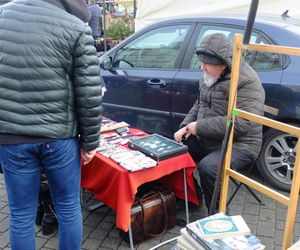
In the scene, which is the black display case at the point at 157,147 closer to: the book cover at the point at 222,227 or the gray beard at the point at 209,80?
the gray beard at the point at 209,80

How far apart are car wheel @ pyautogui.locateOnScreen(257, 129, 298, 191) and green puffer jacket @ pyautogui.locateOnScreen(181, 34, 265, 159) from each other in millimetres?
628

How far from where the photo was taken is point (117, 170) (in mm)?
2416

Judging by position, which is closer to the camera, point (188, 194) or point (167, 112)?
point (188, 194)

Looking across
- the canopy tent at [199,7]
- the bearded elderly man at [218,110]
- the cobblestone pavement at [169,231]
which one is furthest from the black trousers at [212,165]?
the canopy tent at [199,7]

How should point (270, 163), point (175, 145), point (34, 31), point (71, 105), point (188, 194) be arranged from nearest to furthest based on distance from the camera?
point (34, 31) < point (71, 105) < point (175, 145) < point (188, 194) < point (270, 163)

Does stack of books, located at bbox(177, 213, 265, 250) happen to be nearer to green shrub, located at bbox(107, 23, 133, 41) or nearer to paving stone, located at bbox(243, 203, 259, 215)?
paving stone, located at bbox(243, 203, 259, 215)

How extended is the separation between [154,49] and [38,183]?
2328mm

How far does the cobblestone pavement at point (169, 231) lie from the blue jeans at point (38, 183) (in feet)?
1.85

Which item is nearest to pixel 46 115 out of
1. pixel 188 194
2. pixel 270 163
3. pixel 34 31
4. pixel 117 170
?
pixel 34 31

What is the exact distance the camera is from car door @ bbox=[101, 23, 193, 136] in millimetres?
3811

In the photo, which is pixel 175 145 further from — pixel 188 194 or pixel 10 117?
pixel 10 117

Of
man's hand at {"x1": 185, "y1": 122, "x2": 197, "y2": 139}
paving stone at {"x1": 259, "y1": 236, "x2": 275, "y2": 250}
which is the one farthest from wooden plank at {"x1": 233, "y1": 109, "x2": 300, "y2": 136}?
paving stone at {"x1": 259, "y1": 236, "x2": 275, "y2": 250}

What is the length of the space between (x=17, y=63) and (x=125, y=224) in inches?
46.5

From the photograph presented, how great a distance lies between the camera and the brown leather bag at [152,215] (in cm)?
267
